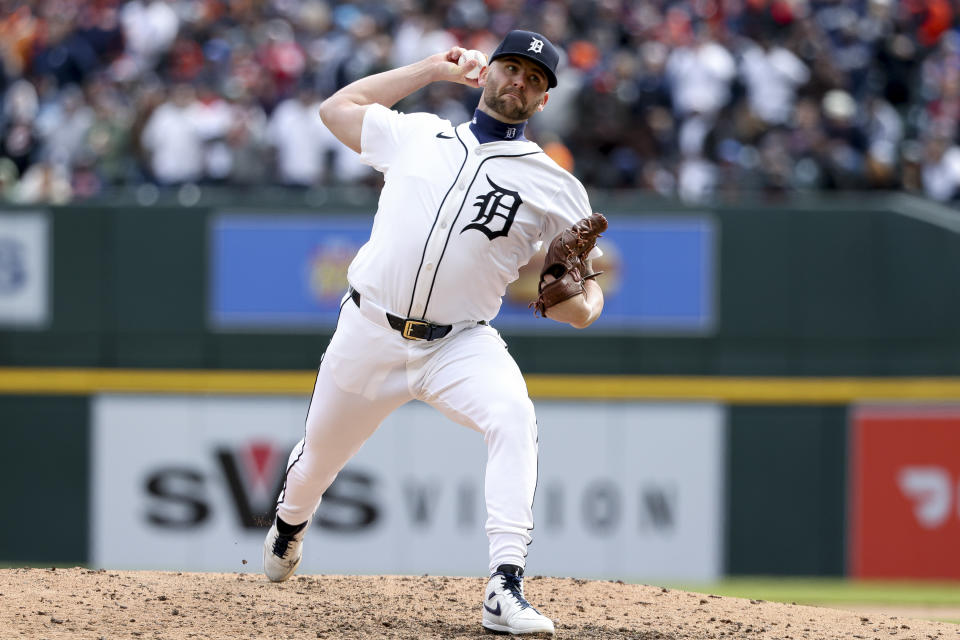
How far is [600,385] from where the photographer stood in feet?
38.4

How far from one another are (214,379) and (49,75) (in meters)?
3.84

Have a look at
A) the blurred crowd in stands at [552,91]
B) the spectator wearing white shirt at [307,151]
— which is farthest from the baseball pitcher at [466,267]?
the spectator wearing white shirt at [307,151]

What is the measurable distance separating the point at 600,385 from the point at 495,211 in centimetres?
659

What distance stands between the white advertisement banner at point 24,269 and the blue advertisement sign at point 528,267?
1.37 metres

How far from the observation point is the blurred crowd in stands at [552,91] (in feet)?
40.0

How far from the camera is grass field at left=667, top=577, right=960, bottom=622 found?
421 inches

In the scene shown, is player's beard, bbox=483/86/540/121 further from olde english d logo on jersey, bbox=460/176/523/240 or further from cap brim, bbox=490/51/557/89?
olde english d logo on jersey, bbox=460/176/523/240

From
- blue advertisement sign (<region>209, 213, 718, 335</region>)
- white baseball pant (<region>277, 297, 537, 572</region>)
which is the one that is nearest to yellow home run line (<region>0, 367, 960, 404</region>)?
blue advertisement sign (<region>209, 213, 718, 335</region>)

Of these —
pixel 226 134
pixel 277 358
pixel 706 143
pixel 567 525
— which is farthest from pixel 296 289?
pixel 706 143

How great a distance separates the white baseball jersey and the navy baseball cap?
0.32 metres

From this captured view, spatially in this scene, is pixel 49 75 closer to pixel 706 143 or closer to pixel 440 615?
pixel 706 143

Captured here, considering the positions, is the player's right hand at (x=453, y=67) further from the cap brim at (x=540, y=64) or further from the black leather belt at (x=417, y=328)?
the black leather belt at (x=417, y=328)

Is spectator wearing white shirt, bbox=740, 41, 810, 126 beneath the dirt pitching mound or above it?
above

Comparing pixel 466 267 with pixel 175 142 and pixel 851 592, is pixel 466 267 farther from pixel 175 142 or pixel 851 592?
pixel 175 142
